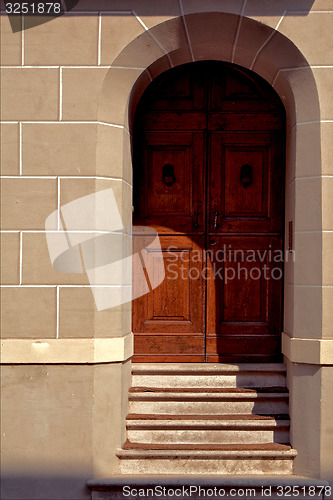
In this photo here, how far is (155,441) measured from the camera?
4.57 m

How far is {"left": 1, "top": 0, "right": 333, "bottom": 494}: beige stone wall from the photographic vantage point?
4.34 meters

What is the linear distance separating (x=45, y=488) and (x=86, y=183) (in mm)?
2747

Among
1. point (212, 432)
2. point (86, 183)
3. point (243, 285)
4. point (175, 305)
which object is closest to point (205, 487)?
point (212, 432)

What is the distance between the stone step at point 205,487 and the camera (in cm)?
424

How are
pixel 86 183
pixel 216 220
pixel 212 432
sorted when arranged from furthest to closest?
1. pixel 216 220
2. pixel 212 432
3. pixel 86 183

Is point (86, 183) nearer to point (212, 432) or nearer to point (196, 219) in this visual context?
point (196, 219)

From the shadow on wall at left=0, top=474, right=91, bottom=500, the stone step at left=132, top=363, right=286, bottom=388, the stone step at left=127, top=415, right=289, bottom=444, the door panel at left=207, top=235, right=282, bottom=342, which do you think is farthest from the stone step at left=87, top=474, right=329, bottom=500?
the door panel at left=207, top=235, right=282, bottom=342

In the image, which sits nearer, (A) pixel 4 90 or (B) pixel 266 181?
(A) pixel 4 90

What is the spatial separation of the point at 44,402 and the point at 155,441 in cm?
110

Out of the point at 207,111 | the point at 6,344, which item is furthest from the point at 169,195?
the point at 6,344

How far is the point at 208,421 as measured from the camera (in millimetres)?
4613

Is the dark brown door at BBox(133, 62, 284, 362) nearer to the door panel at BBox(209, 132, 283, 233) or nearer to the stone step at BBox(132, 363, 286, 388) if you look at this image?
the door panel at BBox(209, 132, 283, 233)

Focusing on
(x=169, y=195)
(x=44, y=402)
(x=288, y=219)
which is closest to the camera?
(x=44, y=402)

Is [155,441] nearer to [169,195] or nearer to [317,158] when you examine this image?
[169,195]
